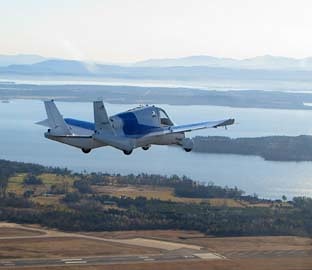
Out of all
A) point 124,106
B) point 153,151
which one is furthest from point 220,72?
point 124,106

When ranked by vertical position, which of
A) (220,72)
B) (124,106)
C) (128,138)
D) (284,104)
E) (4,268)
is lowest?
(4,268)

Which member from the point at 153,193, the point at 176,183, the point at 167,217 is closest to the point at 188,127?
the point at 167,217

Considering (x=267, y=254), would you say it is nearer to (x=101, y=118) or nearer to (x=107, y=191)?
(x=107, y=191)

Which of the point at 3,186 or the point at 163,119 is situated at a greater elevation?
the point at 163,119

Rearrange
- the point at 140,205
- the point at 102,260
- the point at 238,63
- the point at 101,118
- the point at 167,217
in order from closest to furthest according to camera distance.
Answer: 1. the point at 101,118
2. the point at 102,260
3. the point at 167,217
4. the point at 140,205
5. the point at 238,63

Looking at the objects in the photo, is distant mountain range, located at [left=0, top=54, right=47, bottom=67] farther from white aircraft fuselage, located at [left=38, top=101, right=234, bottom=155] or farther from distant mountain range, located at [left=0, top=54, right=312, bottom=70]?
white aircraft fuselage, located at [left=38, top=101, right=234, bottom=155]

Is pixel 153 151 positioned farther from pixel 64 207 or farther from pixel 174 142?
pixel 174 142

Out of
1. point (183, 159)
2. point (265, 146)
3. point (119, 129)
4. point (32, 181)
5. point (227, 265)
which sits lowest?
point (227, 265)

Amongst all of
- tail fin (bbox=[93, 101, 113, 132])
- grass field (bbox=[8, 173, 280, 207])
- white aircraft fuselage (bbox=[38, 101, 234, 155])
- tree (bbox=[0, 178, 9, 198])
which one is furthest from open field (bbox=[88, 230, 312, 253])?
tail fin (bbox=[93, 101, 113, 132])
